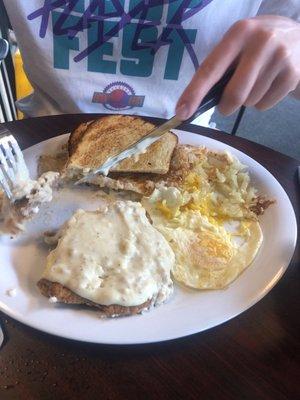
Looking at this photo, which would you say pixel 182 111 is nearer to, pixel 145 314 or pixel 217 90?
pixel 217 90

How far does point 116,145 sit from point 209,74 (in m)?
0.41

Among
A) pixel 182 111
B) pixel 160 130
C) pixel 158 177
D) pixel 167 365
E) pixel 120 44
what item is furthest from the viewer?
pixel 120 44

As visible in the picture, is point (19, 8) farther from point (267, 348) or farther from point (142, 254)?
point (267, 348)

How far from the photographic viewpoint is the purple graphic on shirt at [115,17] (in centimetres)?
117

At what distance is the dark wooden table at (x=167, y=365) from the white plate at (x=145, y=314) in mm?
36

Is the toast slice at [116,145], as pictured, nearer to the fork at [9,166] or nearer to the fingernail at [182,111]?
the fork at [9,166]

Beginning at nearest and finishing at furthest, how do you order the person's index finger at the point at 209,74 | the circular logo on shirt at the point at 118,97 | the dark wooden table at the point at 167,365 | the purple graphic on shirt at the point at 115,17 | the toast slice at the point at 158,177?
A: 1. the dark wooden table at the point at 167,365
2. the person's index finger at the point at 209,74
3. the toast slice at the point at 158,177
4. the purple graphic on shirt at the point at 115,17
5. the circular logo on shirt at the point at 118,97

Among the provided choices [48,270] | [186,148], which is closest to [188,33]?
[186,148]

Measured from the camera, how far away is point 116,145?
111 cm

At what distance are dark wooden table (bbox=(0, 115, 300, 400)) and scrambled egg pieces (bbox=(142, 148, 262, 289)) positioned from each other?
0.12 meters

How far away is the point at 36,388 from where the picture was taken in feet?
2.04

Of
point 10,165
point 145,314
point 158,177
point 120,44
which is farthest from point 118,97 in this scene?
point 145,314

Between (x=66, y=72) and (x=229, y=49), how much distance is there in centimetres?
63

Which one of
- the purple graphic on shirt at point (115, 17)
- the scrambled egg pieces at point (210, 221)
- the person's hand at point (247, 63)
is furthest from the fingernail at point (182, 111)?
the purple graphic on shirt at point (115, 17)
